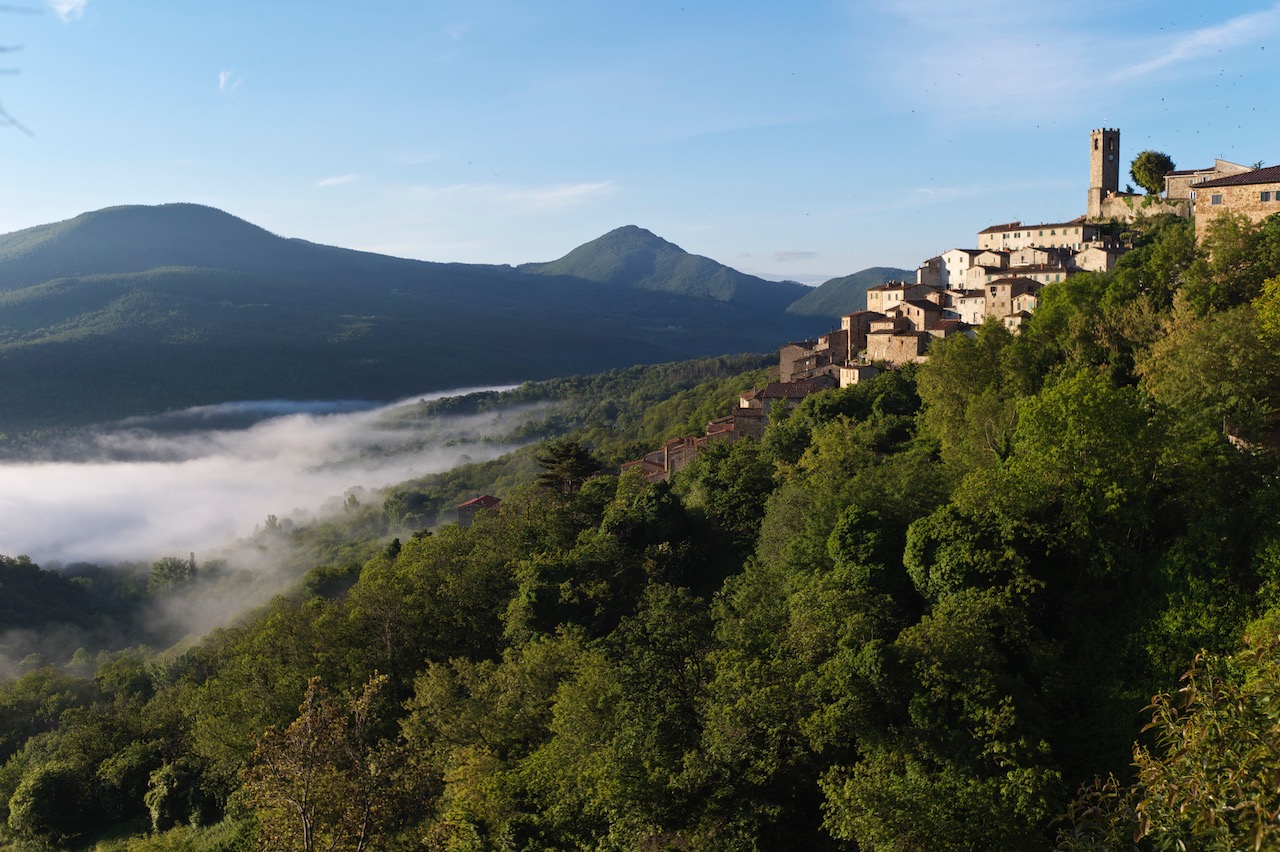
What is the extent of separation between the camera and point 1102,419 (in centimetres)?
2022

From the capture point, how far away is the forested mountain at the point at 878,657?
49.4 ft

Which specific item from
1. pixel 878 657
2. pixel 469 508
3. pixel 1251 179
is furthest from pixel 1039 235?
pixel 878 657

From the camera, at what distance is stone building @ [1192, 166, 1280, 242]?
32.9 meters

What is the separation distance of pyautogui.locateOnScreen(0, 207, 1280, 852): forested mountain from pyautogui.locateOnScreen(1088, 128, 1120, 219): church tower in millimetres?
39579

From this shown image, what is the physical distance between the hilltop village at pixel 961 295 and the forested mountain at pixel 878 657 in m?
16.8

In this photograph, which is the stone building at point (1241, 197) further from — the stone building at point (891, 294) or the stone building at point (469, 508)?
the stone building at point (469, 508)

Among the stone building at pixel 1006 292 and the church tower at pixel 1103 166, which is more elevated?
the church tower at pixel 1103 166

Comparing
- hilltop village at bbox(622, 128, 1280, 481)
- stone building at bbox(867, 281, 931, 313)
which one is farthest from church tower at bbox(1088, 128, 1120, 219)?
stone building at bbox(867, 281, 931, 313)

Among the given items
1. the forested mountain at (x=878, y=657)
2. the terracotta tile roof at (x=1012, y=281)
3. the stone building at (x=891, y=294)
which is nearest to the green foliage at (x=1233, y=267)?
the forested mountain at (x=878, y=657)

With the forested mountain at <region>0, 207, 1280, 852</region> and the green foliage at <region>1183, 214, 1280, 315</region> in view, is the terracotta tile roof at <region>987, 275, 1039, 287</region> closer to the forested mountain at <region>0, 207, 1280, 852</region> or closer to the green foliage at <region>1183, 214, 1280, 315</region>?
the forested mountain at <region>0, 207, 1280, 852</region>

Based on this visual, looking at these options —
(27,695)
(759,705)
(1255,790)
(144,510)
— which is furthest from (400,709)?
(144,510)

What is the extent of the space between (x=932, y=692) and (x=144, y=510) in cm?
20138

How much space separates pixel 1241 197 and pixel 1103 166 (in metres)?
40.1

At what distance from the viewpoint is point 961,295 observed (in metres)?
58.2
